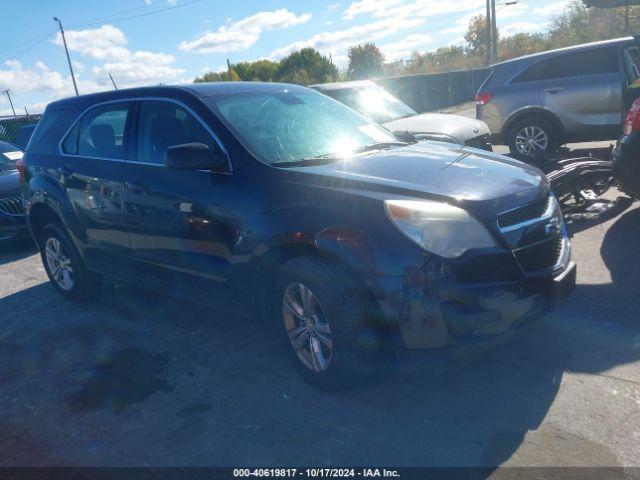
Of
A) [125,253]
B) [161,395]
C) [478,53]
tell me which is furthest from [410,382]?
[478,53]

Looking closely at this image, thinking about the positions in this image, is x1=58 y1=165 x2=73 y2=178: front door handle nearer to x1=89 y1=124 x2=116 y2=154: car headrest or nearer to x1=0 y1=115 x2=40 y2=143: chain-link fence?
x1=89 y1=124 x2=116 y2=154: car headrest

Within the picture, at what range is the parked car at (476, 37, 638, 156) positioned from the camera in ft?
29.2

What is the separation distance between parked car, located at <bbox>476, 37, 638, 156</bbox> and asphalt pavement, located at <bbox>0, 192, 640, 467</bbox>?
5.11 meters

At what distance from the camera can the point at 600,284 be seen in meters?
4.55

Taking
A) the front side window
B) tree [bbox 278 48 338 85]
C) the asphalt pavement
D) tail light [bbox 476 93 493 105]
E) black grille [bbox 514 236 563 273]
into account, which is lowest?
the asphalt pavement

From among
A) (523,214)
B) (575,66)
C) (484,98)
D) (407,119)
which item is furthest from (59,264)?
(575,66)

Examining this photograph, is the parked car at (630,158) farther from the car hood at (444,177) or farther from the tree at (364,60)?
the tree at (364,60)

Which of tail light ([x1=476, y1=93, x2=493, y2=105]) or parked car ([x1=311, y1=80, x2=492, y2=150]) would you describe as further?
tail light ([x1=476, y1=93, x2=493, y2=105])

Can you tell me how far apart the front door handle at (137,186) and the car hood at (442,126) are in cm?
468

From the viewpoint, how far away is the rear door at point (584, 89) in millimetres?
8891

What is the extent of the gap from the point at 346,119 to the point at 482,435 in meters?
2.64

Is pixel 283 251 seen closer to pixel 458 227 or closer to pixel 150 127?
pixel 458 227

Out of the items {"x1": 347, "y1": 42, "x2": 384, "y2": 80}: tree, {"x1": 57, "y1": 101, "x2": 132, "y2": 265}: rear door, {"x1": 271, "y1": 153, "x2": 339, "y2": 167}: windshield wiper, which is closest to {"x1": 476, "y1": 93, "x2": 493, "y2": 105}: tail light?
{"x1": 271, "y1": 153, "x2": 339, "y2": 167}: windshield wiper

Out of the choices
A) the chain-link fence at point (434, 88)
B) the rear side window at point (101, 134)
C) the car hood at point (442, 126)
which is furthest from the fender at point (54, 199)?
the chain-link fence at point (434, 88)
